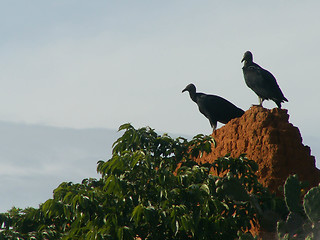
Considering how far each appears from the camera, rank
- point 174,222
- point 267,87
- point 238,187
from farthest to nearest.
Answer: point 267,87, point 238,187, point 174,222

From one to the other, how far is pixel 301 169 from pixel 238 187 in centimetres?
265

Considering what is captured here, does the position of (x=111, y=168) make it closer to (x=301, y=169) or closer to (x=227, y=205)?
(x=227, y=205)

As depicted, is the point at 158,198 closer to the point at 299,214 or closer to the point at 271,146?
the point at 299,214

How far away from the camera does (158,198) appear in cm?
959

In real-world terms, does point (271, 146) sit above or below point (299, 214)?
above

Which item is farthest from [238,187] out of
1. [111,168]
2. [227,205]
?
[111,168]

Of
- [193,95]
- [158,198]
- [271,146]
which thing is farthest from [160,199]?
[193,95]

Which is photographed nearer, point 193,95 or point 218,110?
point 218,110

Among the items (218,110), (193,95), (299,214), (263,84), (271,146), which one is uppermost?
(193,95)

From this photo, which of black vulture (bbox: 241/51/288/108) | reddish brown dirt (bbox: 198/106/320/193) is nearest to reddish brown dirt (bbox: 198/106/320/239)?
reddish brown dirt (bbox: 198/106/320/193)

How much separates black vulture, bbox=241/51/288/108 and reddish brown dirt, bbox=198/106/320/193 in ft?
4.61

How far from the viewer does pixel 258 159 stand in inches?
451

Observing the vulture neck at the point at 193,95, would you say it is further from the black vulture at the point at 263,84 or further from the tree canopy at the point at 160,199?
the tree canopy at the point at 160,199

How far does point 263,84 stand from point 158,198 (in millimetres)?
4927
